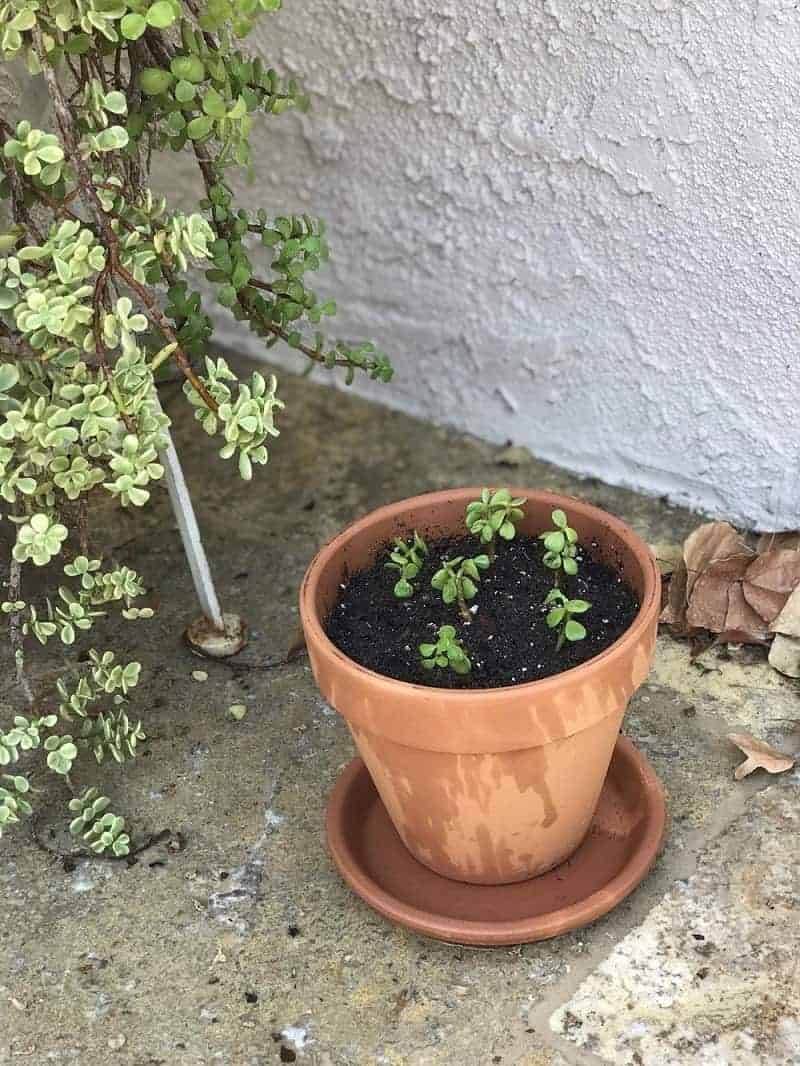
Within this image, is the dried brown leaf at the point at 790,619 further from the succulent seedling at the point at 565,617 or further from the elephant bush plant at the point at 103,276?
the elephant bush plant at the point at 103,276

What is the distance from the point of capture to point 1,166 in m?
1.51

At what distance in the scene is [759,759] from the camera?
1719 millimetres

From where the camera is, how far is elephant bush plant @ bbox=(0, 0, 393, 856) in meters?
1.38

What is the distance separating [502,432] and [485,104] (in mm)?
668

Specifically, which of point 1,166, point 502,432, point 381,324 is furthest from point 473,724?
point 381,324

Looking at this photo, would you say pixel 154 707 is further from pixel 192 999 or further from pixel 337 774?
pixel 192 999

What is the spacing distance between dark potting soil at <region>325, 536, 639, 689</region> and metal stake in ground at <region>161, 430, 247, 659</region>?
15.6 inches

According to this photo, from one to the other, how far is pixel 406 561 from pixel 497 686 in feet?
0.77

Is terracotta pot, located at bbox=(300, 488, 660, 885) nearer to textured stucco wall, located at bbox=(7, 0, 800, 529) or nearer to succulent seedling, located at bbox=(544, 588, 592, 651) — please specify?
succulent seedling, located at bbox=(544, 588, 592, 651)

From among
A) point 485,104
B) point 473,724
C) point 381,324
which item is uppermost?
point 485,104

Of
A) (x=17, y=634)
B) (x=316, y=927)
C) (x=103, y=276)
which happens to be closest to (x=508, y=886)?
(x=316, y=927)

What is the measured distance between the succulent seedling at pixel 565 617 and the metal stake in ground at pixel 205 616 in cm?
66

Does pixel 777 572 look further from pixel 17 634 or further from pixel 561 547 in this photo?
pixel 17 634

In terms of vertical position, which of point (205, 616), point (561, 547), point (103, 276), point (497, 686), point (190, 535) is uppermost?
point (103, 276)
